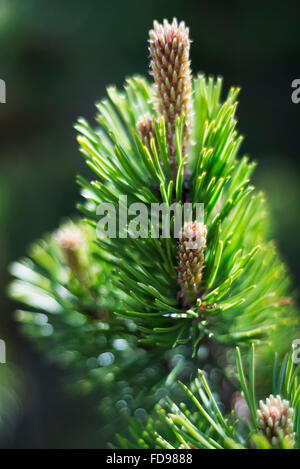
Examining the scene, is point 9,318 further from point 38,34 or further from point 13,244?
point 38,34

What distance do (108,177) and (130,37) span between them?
3.15 feet

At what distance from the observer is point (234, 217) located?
319 millimetres

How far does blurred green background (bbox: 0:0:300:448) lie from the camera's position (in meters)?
1.07

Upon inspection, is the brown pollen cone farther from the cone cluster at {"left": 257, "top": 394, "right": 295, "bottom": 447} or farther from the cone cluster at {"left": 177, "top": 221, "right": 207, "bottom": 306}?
the cone cluster at {"left": 257, "top": 394, "right": 295, "bottom": 447}

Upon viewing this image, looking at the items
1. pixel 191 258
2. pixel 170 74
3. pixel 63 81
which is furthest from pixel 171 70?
pixel 63 81

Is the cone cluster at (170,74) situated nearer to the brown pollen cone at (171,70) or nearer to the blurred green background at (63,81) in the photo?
the brown pollen cone at (171,70)

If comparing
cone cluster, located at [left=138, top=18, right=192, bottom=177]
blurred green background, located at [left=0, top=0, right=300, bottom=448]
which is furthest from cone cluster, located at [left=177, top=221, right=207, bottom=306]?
blurred green background, located at [left=0, top=0, right=300, bottom=448]

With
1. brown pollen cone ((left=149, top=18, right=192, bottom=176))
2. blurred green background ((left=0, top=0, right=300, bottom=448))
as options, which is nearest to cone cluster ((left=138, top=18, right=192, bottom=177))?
brown pollen cone ((left=149, top=18, right=192, bottom=176))

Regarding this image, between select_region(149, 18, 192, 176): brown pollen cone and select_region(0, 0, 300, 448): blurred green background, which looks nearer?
select_region(149, 18, 192, 176): brown pollen cone

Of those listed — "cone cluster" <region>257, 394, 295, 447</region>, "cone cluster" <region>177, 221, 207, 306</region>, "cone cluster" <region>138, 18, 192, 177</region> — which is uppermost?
"cone cluster" <region>138, 18, 192, 177</region>

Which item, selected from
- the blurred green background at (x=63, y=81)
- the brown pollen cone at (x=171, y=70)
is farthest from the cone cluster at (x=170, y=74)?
the blurred green background at (x=63, y=81)

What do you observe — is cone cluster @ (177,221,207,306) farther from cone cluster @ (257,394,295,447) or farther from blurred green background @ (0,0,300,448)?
blurred green background @ (0,0,300,448)

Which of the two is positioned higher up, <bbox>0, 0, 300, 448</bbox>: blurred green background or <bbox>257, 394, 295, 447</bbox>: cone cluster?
<bbox>0, 0, 300, 448</bbox>: blurred green background
